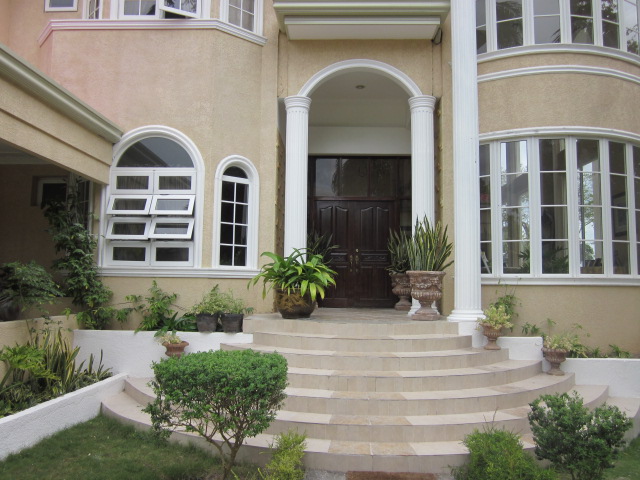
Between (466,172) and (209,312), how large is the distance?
417cm

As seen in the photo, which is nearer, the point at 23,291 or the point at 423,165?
the point at 23,291

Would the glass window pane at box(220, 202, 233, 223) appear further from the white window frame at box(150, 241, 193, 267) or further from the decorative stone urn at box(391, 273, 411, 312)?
the decorative stone urn at box(391, 273, 411, 312)

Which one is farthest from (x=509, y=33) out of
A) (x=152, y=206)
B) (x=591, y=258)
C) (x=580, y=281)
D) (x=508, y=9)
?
(x=152, y=206)

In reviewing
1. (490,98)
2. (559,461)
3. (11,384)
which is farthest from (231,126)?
(559,461)

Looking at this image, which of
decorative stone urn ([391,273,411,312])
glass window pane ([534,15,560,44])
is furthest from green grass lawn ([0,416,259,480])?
glass window pane ([534,15,560,44])

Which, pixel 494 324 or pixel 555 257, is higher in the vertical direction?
pixel 555 257

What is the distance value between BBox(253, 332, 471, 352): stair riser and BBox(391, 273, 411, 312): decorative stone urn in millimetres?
2608

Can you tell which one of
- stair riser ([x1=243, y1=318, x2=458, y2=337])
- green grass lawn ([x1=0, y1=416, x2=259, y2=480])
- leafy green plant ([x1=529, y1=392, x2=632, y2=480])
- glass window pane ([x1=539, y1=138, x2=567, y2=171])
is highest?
glass window pane ([x1=539, y1=138, x2=567, y2=171])

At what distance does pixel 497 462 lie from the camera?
3791 millimetres

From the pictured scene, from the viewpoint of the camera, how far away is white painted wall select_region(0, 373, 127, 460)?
4609 mm

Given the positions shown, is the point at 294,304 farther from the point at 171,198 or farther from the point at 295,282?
the point at 171,198

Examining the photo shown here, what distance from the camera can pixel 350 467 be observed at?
169 inches

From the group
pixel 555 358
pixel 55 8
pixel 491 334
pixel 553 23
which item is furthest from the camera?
pixel 55 8

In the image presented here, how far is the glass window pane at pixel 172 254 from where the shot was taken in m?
7.94
